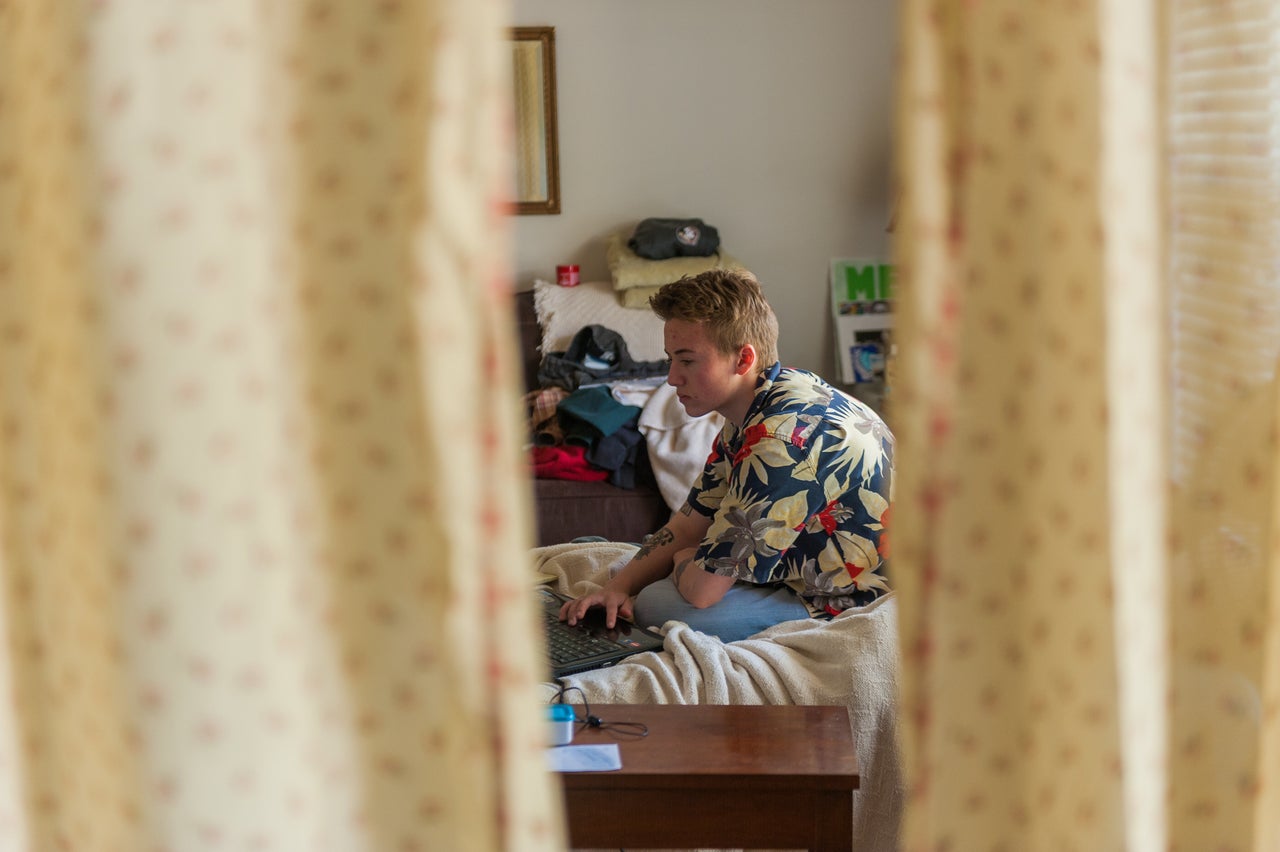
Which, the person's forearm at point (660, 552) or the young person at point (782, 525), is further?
the person's forearm at point (660, 552)

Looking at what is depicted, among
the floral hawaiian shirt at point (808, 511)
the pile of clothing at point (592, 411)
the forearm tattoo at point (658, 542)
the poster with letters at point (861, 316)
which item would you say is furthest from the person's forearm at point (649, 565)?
the poster with letters at point (861, 316)

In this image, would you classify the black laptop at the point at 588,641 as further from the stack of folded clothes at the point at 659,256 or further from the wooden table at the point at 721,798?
the stack of folded clothes at the point at 659,256

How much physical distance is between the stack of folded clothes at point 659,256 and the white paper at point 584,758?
294 cm

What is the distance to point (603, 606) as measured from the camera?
93.0 inches

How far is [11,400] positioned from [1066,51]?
2.62 ft

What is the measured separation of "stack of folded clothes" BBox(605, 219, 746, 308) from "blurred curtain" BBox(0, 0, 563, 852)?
12.0 feet

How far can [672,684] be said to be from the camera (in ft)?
6.42

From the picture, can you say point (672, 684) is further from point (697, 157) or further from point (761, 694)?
point (697, 157)

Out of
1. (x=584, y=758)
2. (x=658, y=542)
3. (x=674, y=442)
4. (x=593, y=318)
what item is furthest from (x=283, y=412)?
(x=593, y=318)

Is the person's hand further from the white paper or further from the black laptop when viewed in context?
the white paper

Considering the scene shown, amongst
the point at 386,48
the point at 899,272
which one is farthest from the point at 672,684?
the point at 386,48

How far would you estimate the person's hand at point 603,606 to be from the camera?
2.30 m

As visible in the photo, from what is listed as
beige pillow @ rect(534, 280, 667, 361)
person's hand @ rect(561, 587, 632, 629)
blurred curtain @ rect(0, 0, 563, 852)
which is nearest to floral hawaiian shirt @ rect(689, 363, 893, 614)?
person's hand @ rect(561, 587, 632, 629)

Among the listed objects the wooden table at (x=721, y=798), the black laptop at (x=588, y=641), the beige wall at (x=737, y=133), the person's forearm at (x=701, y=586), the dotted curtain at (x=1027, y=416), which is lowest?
the wooden table at (x=721, y=798)
